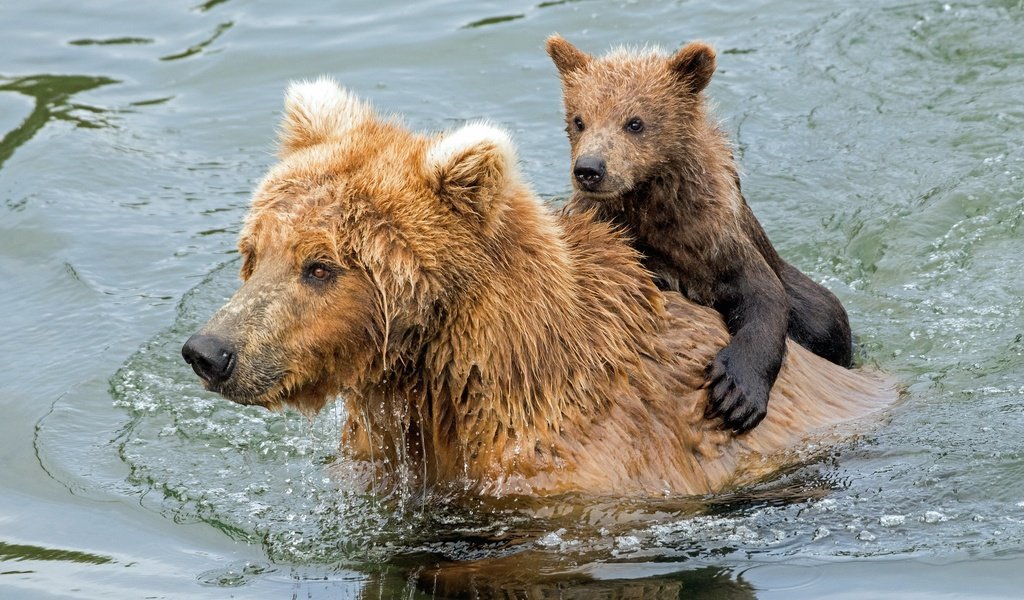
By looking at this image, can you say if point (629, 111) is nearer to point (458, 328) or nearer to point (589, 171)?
point (589, 171)

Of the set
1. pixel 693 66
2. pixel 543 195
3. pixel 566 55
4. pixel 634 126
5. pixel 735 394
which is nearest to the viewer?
pixel 735 394

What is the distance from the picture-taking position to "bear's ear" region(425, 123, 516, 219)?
6.30 metres

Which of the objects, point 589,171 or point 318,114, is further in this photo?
point 589,171

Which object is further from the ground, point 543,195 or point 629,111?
point 629,111

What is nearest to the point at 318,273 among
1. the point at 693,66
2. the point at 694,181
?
the point at 694,181

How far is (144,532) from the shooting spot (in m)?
7.74

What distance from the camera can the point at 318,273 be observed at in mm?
6387

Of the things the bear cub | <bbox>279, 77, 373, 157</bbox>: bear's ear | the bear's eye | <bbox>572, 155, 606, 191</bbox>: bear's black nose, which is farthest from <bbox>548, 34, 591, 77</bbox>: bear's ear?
<bbox>279, 77, 373, 157</bbox>: bear's ear

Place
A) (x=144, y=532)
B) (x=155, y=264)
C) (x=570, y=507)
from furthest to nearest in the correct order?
1. (x=155, y=264)
2. (x=144, y=532)
3. (x=570, y=507)

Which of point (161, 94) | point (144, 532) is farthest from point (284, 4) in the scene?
point (144, 532)

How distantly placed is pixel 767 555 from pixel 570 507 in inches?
40.5

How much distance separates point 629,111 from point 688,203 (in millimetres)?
690

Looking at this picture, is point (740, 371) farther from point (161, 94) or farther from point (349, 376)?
point (161, 94)

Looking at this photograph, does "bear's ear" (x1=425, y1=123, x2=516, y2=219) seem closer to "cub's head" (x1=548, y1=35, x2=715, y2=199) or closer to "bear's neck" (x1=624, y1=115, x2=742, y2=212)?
"cub's head" (x1=548, y1=35, x2=715, y2=199)
